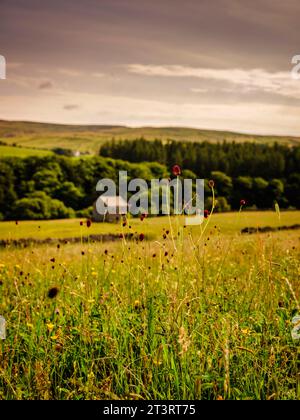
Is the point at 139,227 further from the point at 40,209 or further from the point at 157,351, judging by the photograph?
the point at 157,351

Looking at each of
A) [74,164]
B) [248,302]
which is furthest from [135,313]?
[74,164]

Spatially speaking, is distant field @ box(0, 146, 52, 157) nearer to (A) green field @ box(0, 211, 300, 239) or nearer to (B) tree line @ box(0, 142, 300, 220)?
(B) tree line @ box(0, 142, 300, 220)

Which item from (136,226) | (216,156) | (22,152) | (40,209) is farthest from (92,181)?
(136,226)

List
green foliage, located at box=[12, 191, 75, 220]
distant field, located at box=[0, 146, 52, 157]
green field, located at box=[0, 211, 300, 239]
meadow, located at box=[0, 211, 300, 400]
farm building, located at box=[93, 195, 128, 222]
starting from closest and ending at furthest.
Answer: meadow, located at box=[0, 211, 300, 400] → farm building, located at box=[93, 195, 128, 222] → green field, located at box=[0, 211, 300, 239] → green foliage, located at box=[12, 191, 75, 220] → distant field, located at box=[0, 146, 52, 157]

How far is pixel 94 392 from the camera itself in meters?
2.92

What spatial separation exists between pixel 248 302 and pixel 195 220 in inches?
42.0

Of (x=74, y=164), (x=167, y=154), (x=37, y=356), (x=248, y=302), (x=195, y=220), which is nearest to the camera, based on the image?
(x=37, y=356)

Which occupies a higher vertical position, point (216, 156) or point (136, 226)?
point (216, 156)

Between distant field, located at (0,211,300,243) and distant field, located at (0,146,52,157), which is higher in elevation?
distant field, located at (0,146,52,157)

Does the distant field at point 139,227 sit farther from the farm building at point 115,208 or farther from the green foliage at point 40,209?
the green foliage at point 40,209

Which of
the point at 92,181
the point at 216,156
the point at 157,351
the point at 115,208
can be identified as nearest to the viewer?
the point at 157,351

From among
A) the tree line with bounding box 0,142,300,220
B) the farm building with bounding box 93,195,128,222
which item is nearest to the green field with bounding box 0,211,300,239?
the farm building with bounding box 93,195,128,222

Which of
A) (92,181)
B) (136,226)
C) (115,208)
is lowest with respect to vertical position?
(136,226)
